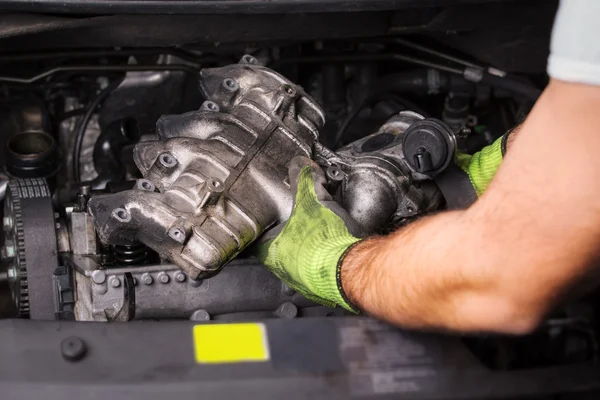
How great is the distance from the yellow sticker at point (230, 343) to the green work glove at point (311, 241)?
0.60 ft

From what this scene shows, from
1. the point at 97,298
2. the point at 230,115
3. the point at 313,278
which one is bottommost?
the point at 97,298

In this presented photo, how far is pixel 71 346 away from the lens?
1.01 m

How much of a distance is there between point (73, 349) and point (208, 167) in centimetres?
42

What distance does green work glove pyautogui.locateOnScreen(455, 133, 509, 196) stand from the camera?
1.52 m

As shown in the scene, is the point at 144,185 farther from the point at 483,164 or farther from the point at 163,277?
the point at 483,164

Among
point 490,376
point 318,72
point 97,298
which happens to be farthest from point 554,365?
point 318,72

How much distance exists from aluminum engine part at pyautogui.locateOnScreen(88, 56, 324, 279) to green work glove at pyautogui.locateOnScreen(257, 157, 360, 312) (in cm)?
5

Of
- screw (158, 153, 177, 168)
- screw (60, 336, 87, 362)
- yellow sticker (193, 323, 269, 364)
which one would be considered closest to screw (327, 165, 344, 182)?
screw (158, 153, 177, 168)

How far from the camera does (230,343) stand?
40.8 inches

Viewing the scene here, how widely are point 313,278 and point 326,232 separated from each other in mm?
83

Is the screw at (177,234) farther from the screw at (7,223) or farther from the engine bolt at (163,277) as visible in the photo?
the screw at (7,223)

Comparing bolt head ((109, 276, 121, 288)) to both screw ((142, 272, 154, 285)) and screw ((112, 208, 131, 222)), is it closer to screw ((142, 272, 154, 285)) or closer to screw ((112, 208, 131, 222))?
screw ((142, 272, 154, 285))

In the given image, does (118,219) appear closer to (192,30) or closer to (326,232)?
(326,232)

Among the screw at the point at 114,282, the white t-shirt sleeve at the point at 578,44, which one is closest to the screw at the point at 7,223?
the screw at the point at 114,282
